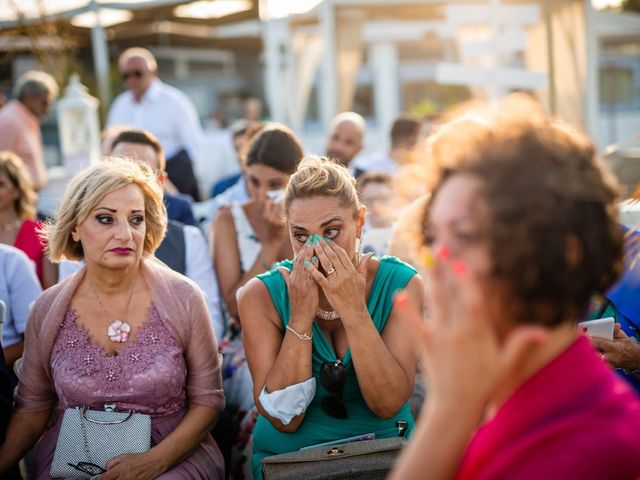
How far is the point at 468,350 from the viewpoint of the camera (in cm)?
117

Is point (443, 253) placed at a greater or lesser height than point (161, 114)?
greater

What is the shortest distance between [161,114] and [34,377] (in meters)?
4.84

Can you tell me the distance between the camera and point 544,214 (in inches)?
45.0

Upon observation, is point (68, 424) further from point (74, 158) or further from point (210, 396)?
point (74, 158)

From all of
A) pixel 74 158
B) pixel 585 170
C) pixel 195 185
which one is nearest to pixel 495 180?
pixel 585 170

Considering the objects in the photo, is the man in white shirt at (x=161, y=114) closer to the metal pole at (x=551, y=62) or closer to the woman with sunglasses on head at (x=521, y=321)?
the metal pole at (x=551, y=62)

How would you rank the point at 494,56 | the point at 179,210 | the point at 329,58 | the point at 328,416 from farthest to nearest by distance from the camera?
the point at 329,58
the point at 494,56
the point at 179,210
the point at 328,416

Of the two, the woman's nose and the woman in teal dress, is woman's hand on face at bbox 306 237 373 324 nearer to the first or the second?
the woman in teal dress

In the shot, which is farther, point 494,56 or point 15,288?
point 494,56

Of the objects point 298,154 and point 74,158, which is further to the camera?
point 74,158

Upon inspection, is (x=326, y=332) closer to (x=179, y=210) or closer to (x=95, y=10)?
(x=179, y=210)

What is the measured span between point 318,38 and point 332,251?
34.3 ft

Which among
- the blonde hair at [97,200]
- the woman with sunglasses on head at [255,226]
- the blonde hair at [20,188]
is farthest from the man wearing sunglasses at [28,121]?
the blonde hair at [97,200]

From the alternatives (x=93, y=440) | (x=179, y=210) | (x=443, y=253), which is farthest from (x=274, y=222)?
(x=443, y=253)
